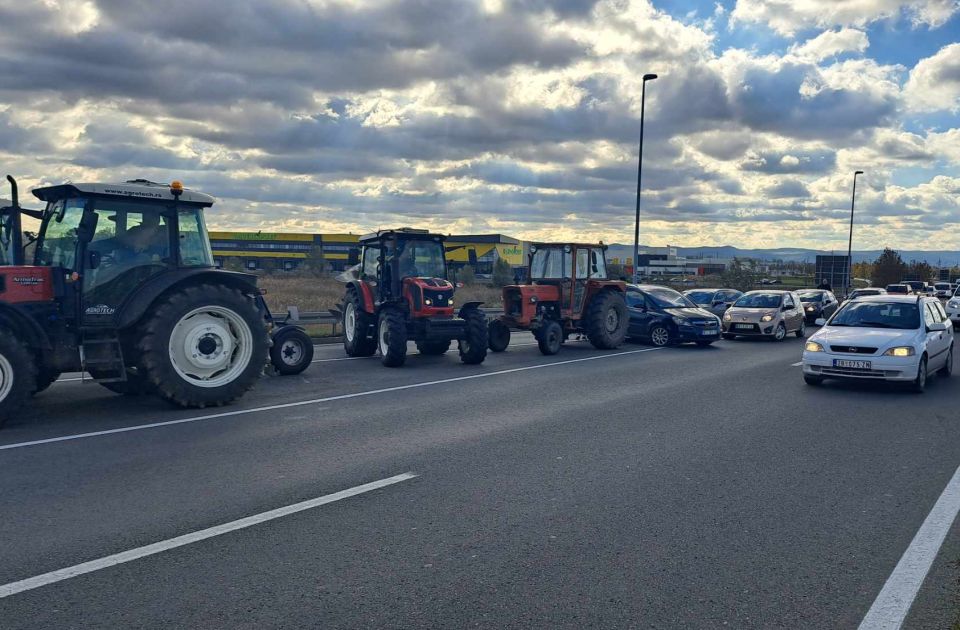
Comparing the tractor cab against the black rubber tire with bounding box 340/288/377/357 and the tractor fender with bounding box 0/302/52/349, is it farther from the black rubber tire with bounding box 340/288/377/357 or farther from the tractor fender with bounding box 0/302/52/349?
the black rubber tire with bounding box 340/288/377/357

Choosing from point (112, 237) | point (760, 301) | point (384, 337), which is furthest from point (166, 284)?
point (760, 301)

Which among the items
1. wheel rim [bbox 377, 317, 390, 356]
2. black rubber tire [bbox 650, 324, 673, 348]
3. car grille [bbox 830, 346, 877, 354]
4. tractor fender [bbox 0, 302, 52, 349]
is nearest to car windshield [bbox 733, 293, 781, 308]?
black rubber tire [bbox 650, 324, 673, 348]

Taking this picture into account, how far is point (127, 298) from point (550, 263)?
439 inches

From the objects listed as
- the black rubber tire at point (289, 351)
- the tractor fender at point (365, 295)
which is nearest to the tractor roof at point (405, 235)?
the tractor fender at point (365, 295)

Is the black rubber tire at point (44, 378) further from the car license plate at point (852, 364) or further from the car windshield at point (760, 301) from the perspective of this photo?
the car windshield at point (760, 301)

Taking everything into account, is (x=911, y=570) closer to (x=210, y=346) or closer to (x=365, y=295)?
(x=210, y=346)

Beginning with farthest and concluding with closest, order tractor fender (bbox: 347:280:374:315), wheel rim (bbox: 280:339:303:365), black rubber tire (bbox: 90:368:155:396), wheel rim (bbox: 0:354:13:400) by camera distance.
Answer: tractor fender (bbox: 347:280:374:315) → wheel rim (bbox: 280:339:303:365) → black rubber tire (bbox: 90:368:155:396) → wheel rim (bbox: 0:354:13:400)

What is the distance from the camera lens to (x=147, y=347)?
9398mm

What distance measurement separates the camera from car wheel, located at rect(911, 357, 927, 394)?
486 inches

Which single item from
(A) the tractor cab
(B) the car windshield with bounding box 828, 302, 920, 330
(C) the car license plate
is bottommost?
(C) the car license plate

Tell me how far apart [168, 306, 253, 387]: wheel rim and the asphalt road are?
515 mm

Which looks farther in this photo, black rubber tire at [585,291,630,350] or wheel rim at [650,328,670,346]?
wheel rim at [650,328,670,346]

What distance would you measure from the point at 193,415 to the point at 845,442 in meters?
7.32

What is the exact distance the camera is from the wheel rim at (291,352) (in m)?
13.6
